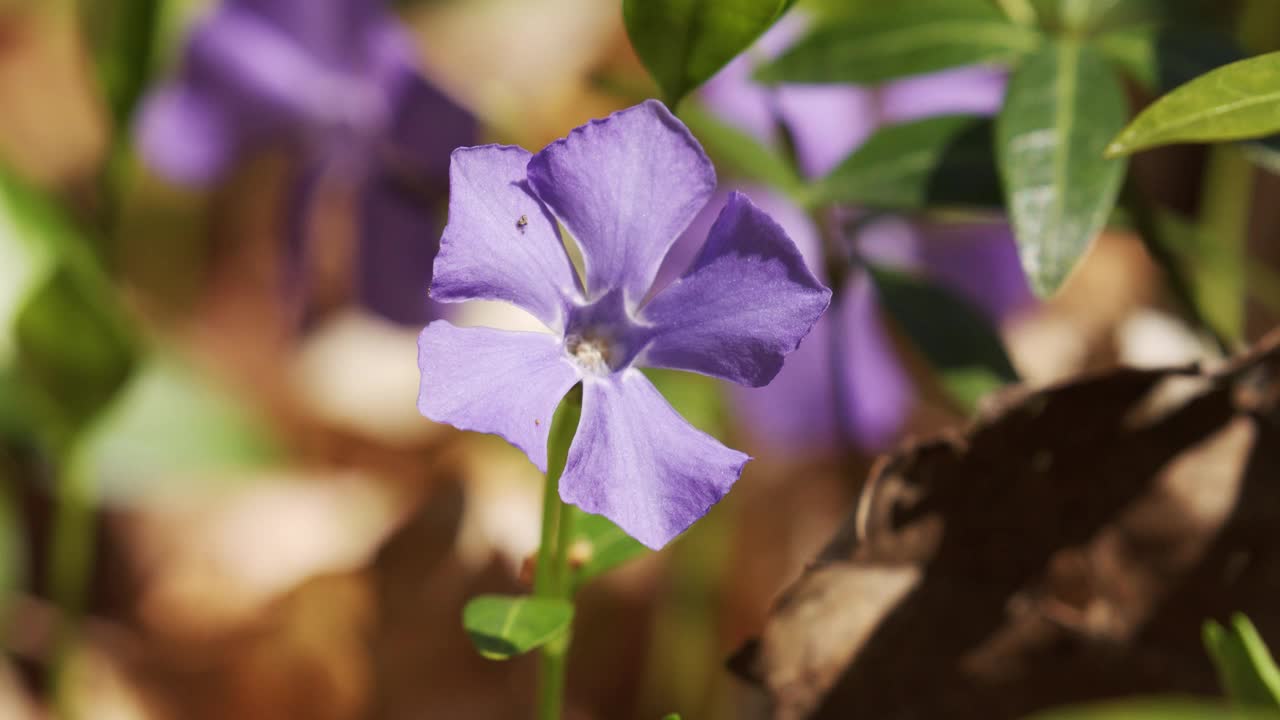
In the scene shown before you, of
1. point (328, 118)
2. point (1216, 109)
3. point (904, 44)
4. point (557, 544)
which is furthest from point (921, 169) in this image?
point (328, 118)

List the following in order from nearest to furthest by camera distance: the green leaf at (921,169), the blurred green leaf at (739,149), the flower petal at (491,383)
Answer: the flower petal at (491,383) < the green leaf at (921,169) < the blurred green leaf at (739,149)

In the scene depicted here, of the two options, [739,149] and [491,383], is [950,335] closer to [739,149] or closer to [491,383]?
[739,149]

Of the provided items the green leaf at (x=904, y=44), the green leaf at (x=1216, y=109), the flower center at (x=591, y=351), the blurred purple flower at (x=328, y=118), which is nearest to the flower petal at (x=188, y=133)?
the blurred purple flower at (x=328, y=118)

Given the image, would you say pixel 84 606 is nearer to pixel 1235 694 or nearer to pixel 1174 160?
pixel 1235 694

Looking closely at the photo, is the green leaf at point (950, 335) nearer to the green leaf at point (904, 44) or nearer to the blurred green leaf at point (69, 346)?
the green leaf at point (904, 44)

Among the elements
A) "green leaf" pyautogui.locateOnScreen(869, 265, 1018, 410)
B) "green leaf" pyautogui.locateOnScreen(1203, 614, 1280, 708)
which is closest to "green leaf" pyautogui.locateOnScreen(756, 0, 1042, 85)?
"green leaf" pyautogui.locateOnScreen(869, 265, 1018, 410)

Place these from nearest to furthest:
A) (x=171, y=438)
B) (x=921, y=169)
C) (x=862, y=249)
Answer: (x=921, y=169), (x=862, y=249), (x=171, y=438)
